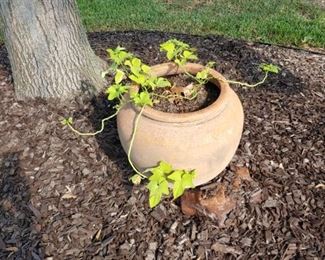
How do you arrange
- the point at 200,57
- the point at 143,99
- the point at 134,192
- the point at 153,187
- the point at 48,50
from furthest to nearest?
the point at 200,57 → the point at 48,50 → the point at 134,192 → the point at 143,99 → the point at 153,187

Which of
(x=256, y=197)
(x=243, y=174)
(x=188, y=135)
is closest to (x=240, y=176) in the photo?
(x=243, y=174)

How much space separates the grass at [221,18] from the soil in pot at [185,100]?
2177 millimetres

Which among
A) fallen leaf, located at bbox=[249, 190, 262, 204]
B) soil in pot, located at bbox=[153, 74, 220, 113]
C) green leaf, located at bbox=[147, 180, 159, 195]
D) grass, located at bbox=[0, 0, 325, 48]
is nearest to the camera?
green leaf, located at bbox=[147, 180, 159, 195]

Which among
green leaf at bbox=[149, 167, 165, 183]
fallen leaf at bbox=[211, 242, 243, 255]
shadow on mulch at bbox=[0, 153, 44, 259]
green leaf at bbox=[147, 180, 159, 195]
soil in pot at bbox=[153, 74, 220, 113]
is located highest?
soil in pot at bbox=[153, 74, 220, 113]

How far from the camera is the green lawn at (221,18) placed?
4.58 meters

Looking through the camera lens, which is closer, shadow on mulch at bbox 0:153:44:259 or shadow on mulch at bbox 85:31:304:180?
shadow on mulch at bbox 0:153:44:259

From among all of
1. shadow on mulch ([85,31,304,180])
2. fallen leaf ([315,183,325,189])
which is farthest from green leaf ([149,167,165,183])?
fallen leaf ([315,183,325,189])

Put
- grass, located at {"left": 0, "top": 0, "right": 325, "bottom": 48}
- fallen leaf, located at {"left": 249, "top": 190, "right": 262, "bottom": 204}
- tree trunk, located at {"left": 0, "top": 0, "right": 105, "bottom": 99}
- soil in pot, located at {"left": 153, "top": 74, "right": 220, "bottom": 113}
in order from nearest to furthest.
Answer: soil in pot, located at {"left": 153, "top": 74, "right": 220, "bottom": 113} < fallen leaf, located at {"left": 249, "top": 190, "right": 262, "bottom": 204} < tree trunk, located at {"left": 0, "top": 0, "right": 105, "bottom": 99} < grass, located at {"left": 0, "top": 0, "right": 325, "bottom": 48}

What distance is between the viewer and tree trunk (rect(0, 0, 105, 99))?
2.89 metres

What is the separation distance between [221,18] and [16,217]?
3.38 meters

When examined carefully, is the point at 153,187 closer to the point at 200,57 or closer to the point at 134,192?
the point at 134,192

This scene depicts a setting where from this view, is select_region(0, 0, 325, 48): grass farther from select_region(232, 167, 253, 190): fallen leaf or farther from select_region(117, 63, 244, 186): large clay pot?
select_region(117, 63, 244, 186): large clay pot

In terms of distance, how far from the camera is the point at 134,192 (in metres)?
2.55

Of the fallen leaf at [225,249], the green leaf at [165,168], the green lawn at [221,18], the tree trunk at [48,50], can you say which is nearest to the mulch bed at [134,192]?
the fallen leaf at [225,249]
